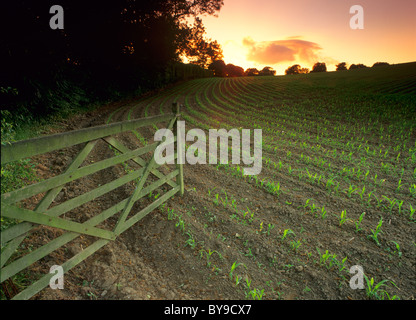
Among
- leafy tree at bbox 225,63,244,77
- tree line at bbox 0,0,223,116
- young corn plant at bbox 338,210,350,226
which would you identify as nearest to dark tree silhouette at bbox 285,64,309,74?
leafy tree at bbox 225,63,244,77

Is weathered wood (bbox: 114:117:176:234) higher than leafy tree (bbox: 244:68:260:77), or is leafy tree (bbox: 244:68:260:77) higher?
leafy tree (bbox: 244:68:260:77)

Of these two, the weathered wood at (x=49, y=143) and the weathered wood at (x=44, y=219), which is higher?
the weathered wood at (x=49, y=143)

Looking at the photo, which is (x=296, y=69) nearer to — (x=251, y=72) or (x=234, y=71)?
(x=251, y=72)

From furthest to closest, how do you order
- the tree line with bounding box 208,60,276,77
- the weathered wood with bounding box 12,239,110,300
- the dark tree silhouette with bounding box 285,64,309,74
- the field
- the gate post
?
the tree line with bounding box 208,60,276,77, the dark tree silhouette with bounding box 285,64,309,74, the gate post, the field, the weathered wood with bounding box 12,239,110,300

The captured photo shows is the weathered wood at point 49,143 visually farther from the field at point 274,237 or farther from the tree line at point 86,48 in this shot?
the tree line at point 86,48

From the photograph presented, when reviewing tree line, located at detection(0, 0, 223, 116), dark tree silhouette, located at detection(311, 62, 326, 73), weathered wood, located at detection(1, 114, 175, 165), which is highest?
dark tree silhouette, located at detection(311, 62, 326, 73)

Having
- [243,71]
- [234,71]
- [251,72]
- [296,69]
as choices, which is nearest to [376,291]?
[296,69]

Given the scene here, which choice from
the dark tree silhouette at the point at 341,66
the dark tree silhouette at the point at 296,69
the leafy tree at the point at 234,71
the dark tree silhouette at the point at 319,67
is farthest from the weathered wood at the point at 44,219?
the leafy tree at the point at 234,71

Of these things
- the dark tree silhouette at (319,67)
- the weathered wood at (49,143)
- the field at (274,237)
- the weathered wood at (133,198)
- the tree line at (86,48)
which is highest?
the dark tree silhouette at (319,67)

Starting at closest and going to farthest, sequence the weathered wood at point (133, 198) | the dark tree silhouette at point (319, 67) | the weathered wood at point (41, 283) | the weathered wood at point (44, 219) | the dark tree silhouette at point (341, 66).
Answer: the weathered wood at point (44, 219) < the weathered wood at point (41, 283) < the weathered wood at point (133, 198) < the dark tree silhouette at point (319, 67) < the dark tree silhouette at point (341, 66)

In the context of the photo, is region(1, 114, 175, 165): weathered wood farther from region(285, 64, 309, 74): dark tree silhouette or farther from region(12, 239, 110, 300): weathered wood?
region(285, 64, 309, 74): dark tree silhouette

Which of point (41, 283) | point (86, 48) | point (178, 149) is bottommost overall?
point (41, 283)

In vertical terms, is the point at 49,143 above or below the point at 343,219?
above

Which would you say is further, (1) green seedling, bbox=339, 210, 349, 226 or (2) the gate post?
(2) the gate post
